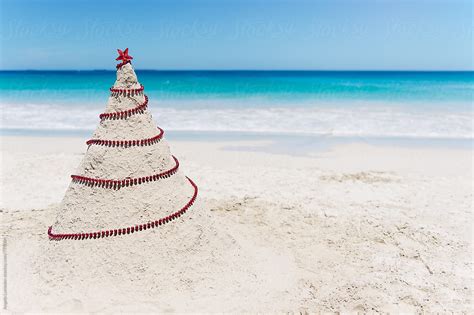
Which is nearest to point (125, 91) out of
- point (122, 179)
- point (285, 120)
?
point (122, 179)

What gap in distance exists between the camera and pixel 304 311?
450 centimetres

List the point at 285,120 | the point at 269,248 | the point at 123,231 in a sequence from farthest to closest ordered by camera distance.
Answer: the point at 285,120 < the point at 269,248 < the point at 123,231

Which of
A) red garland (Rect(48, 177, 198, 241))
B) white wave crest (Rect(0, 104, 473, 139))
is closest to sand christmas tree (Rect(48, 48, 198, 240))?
red garland (Rect(48, 177, 198, 241))

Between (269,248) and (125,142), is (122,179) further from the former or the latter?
(269,248)

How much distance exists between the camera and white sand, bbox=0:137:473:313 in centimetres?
452

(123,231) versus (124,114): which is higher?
(124,114)

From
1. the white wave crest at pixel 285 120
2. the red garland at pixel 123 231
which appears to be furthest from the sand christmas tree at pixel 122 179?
the white wave crest at pixel 285 120

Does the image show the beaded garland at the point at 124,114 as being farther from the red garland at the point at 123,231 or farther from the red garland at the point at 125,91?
the red garland at the point at 123,231

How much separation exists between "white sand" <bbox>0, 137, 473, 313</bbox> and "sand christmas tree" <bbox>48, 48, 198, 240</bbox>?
172 millimetres

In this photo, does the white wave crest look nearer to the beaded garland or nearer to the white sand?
the white sand

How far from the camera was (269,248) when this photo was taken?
5.82 m

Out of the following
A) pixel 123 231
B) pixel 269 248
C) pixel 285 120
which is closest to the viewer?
pixel 123 231

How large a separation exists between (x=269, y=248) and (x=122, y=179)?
2272 mm

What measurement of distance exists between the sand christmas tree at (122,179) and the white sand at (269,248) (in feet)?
0.56
